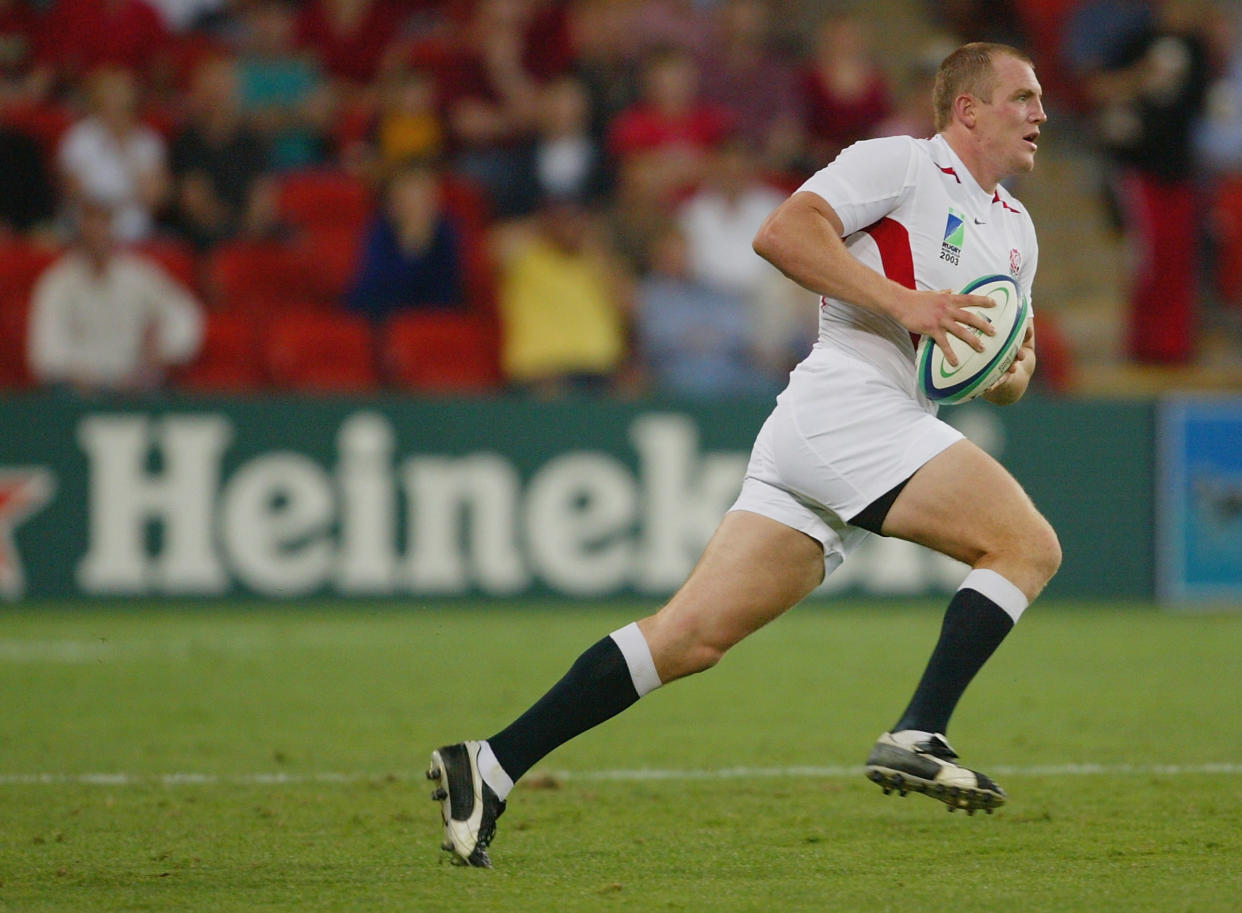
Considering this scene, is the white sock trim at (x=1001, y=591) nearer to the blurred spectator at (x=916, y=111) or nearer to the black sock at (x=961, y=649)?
the black sock at (x=961, y=649)

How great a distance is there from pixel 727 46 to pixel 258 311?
178 inches

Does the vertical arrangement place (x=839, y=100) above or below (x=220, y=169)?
above

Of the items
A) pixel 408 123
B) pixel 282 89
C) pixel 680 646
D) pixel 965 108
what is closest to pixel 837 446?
pixel 680 646

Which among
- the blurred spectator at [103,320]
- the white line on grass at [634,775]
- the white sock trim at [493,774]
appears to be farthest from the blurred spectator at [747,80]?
the white sock trim at [493,774]

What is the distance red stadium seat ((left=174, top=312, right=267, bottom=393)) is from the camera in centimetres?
1234

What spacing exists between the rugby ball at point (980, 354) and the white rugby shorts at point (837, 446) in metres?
0.10

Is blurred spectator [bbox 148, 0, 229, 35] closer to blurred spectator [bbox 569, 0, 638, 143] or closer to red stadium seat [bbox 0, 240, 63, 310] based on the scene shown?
blurred spectator [bbox 569, 0, 638, 143]

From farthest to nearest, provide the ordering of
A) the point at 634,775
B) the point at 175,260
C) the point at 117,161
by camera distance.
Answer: the point at 117,161 → the point at 175,260 → the point at 634,775

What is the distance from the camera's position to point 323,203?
44.9 ft

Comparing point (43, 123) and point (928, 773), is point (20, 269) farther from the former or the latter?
point (928, 773)

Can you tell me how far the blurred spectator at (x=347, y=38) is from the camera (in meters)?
14.9

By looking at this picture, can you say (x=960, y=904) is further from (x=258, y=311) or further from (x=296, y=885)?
(x=258, y=311)

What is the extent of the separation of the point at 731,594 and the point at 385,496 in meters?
6.87

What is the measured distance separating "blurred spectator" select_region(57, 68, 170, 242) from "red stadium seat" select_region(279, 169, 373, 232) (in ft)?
2.92
